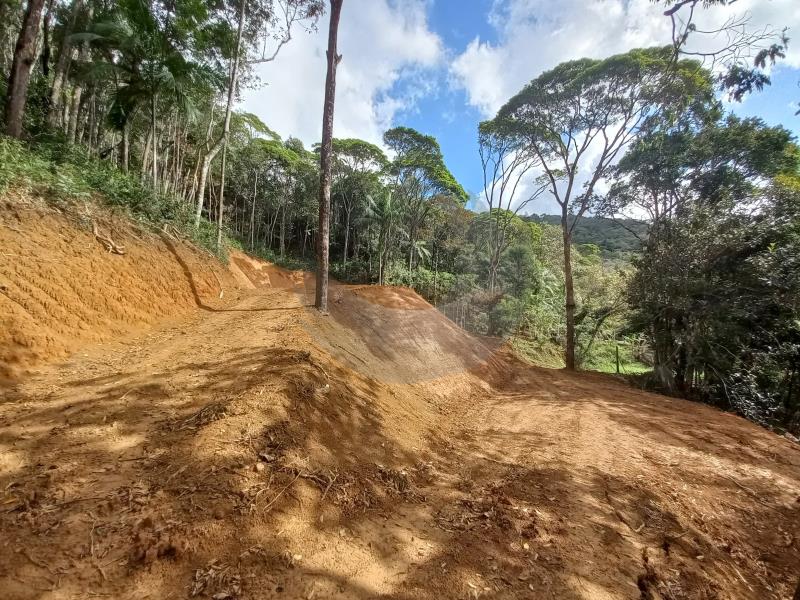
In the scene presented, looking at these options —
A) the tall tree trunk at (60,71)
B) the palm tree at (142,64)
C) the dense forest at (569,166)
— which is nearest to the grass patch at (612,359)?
the dense forest at (569,166)

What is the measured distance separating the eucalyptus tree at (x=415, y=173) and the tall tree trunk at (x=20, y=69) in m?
16.3

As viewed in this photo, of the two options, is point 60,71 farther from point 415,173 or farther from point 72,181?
point 415,173

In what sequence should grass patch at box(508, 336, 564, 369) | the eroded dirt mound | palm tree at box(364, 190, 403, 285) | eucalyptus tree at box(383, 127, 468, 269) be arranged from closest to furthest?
the eroded dirt mound → grass patch at box(508, 336, 564, 369) → eucalyptus tree at box(383, 127, 468, 269) → palm tree at box(364, 190, 403, 285)

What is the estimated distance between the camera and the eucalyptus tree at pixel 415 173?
2088 centimetres

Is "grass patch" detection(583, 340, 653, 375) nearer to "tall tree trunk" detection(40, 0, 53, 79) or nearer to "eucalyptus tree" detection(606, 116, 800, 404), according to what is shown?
"eucalyptus tree" detection(606, 116, 800, 404)

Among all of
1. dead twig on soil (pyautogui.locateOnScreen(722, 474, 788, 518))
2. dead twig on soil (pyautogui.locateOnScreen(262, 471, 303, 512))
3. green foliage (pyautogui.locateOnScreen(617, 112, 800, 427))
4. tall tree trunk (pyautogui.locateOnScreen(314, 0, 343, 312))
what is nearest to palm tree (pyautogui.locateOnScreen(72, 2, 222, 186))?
tall tree trunk (pyautogui.locateOnScreen(314, 0, 343, 312))

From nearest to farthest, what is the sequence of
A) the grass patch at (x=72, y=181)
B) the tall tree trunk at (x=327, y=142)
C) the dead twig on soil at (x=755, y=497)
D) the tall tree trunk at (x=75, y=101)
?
1. the dead twig on soil at (x=755, y=497)
2. the grass patch at (x=72, y=181)
3. the tall tree trunk at (x=327, y=142)
4. the tall tree trunk at (x=75, y=101)

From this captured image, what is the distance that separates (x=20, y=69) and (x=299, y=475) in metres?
9.60

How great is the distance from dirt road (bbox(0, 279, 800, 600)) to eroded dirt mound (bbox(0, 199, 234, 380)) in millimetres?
401

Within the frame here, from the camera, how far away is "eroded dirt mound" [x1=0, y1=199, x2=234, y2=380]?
4004mm

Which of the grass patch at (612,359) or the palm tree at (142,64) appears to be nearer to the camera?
the palm tree at (142,64)

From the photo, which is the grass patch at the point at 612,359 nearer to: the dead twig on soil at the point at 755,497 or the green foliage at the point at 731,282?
the green foliage at the point at 731,282

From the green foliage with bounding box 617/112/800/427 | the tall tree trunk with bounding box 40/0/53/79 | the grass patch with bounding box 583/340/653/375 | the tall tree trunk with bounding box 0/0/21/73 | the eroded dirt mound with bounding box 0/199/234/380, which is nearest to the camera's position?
the eroded dirt mound with bounding box 0/199/234/380

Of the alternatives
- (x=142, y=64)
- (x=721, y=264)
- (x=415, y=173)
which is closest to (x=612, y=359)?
(x=721, y=264)
